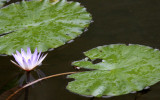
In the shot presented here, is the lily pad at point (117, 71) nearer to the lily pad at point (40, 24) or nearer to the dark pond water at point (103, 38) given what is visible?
the dark pond water at point (103, 38)

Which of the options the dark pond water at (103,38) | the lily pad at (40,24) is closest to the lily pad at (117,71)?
the dark pond water at (103,38)

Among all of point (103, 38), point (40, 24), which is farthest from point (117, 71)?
point (40, 24)

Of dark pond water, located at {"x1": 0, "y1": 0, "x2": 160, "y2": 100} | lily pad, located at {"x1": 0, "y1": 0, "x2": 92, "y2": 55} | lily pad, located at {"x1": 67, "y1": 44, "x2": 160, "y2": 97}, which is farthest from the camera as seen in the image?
lily pad, located at {"x1": 0, "y1": 0, "x2": 92, "y2": 55}

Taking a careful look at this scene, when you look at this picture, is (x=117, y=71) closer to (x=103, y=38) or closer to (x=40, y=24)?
(x=103, y=38)

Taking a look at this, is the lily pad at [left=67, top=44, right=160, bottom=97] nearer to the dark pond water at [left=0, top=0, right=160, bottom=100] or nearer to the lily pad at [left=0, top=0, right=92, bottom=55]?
the dark pond water at [left=0, top=0, right=160, bottom=100]

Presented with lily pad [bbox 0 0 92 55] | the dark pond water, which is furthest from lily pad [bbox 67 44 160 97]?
Result: lily pad [bbox 0 0 92 55]
